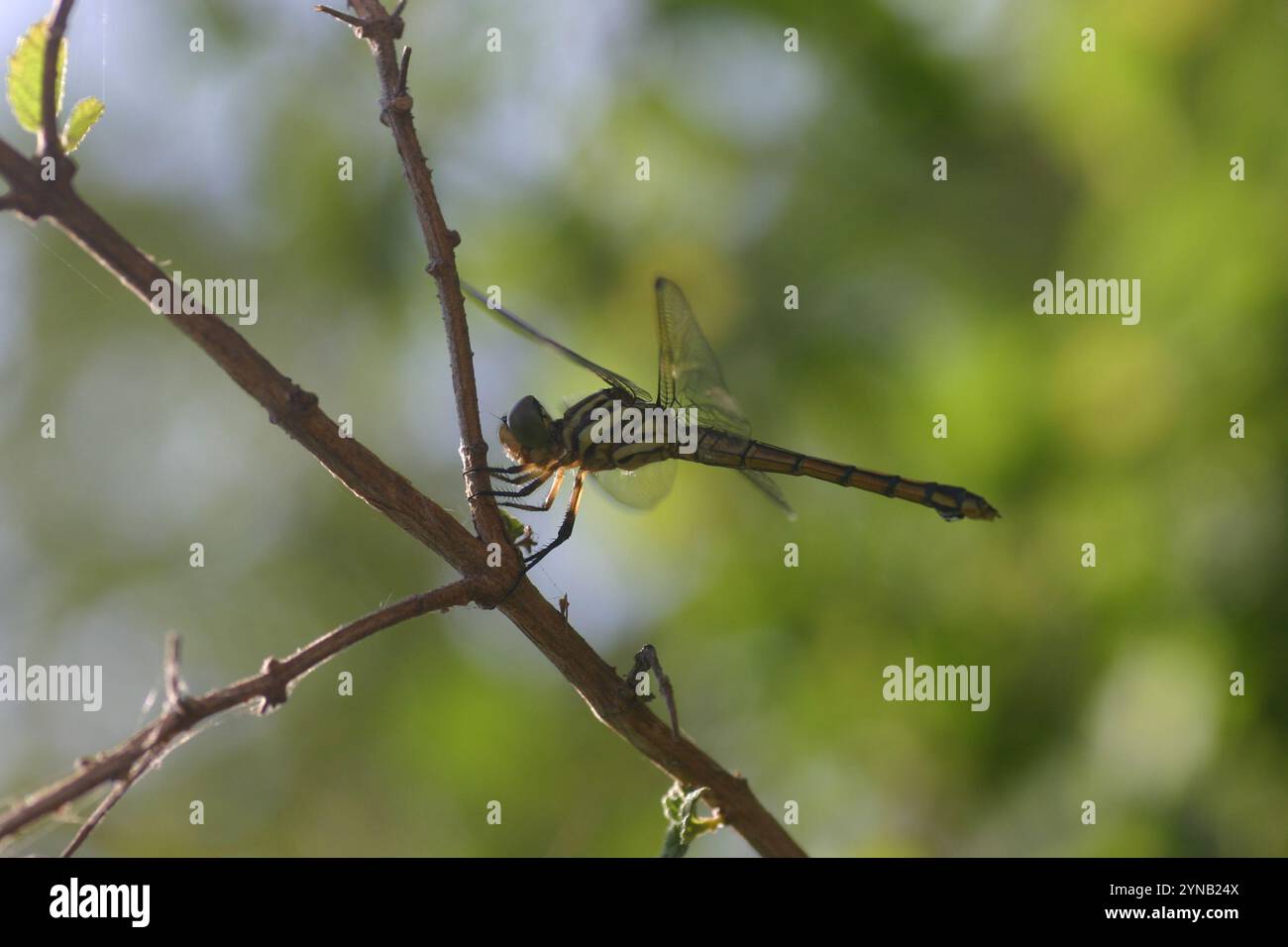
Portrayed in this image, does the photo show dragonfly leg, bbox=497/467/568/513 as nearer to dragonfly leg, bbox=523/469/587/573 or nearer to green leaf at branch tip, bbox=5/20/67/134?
dragonfly leg, bbox=523/469/587/573

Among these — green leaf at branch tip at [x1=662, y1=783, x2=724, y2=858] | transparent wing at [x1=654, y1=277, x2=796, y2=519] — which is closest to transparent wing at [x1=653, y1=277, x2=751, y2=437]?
transparent wing at [x1=654, y1=277, x2=796, y2=519]

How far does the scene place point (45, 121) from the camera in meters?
1.41

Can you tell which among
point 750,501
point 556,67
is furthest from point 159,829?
point 556,67

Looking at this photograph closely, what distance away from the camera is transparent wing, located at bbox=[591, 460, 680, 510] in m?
3.29

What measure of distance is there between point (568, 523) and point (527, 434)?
323 millimetres

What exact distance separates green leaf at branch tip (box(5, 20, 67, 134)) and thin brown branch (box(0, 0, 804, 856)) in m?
0.08

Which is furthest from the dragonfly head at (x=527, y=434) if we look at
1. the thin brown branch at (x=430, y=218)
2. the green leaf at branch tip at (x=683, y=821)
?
the green leaf at branch tip at (x=683, y=821)

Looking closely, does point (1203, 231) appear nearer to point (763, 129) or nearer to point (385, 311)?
point (763, 129)

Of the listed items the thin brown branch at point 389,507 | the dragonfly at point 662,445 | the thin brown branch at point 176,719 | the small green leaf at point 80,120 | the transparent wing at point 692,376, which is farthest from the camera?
the transparent wing at point 692,376

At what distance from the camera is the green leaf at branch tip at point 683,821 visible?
1.64 metres

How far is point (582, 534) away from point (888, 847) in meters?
1.71

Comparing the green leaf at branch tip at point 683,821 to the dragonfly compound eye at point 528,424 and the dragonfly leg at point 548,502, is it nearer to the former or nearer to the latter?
the dragonfly leg at point 548,502

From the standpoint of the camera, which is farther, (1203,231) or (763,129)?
(763,129)

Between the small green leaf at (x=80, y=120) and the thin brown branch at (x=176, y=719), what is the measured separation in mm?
802
